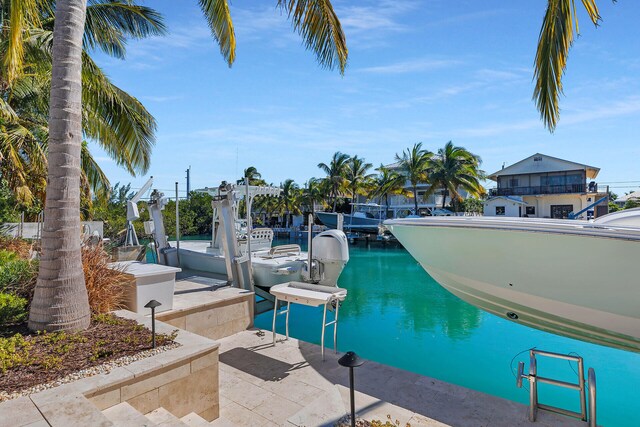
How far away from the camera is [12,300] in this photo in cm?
385

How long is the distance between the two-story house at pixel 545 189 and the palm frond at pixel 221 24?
92.4 ft

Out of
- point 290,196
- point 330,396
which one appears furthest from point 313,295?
point 290,196

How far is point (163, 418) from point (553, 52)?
16.9 feet

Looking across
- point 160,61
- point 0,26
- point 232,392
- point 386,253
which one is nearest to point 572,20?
point 232,392

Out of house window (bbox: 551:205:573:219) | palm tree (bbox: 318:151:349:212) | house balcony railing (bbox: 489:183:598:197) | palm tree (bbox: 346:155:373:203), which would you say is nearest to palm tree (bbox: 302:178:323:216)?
palm tree (bbox: 318:151:349:212)

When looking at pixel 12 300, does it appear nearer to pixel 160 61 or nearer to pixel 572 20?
pixel 160 61

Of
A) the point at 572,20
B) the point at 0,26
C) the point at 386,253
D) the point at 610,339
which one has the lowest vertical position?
the point at 386,253

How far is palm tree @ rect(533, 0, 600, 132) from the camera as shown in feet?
12.5

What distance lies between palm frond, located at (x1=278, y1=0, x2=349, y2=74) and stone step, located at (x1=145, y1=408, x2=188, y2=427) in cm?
486

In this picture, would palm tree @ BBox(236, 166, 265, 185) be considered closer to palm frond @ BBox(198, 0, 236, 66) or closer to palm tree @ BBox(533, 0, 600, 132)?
palm frond @ BBox(198, 0, 236, 66)

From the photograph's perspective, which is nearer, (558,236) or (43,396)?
(43,396)

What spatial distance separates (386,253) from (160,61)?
66.6ft

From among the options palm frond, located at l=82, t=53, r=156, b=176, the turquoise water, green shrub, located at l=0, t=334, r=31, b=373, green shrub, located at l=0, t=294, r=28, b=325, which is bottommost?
the turquoise water

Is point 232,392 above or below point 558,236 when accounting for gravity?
below
